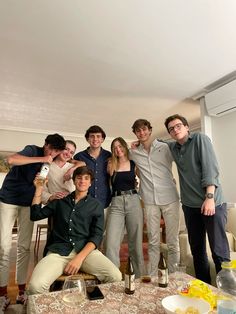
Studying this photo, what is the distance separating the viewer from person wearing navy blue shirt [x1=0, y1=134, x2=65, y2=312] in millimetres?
2188

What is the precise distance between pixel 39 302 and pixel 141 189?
141 cm

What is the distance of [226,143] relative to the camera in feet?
11.4

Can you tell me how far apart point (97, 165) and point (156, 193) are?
617 millimetres

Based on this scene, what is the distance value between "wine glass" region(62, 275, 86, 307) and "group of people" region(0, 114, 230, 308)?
56cm

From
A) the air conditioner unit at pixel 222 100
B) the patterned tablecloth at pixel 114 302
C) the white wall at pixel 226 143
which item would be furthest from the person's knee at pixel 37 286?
the air conditioner unit at pixel 222 100

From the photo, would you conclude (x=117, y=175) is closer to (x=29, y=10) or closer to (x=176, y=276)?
(x=176, y=276)

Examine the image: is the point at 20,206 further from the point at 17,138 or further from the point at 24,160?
the point at 17,138

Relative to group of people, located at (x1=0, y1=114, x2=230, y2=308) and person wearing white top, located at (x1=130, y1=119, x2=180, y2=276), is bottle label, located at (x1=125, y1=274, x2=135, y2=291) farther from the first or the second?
person wearing white top, located at (x1=130, y1=119, x2=180, y2=276)

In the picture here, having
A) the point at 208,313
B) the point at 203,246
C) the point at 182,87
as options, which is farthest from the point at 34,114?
the point at 208,313

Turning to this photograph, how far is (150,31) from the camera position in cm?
207

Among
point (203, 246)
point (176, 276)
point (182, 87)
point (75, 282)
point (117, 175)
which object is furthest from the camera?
point (182, 87)

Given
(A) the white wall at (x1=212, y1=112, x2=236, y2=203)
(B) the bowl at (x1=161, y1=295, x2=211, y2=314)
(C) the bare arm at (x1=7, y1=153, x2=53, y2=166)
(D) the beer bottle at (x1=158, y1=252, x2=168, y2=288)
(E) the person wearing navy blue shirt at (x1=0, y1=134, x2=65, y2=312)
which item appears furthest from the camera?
(A) the white wall at (x1=212, y1=112, x2=236, y2=203)

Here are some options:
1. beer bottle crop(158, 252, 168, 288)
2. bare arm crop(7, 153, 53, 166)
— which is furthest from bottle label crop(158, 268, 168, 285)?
bare arm crop(7, 153, 53, 166)

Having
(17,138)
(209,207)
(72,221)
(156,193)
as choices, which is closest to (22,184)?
(72,221)
